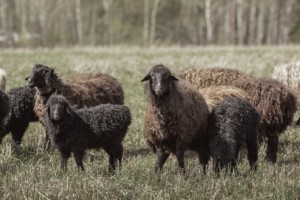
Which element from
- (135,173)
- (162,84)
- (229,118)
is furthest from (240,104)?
(135,173)

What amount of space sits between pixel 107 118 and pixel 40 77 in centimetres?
173

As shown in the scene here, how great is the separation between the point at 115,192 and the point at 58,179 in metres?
0.77

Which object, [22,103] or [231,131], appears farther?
[22,103]

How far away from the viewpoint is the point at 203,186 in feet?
22.4

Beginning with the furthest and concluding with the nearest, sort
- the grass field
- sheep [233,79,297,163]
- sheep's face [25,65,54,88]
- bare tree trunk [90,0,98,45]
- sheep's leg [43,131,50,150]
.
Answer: bare tree trunk [90,0,98,45] → sheep's leg [43,131,50,150] → sheep's face [25,65,54,88] → sheep [233,79,297,163] → the grass field

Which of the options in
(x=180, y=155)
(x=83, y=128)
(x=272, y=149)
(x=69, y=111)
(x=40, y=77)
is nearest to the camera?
(x=180, y=155)

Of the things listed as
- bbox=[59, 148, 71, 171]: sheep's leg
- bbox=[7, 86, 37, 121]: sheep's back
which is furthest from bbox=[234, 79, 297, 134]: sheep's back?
bbox=[7, 86, 37, 121]: sheep's back

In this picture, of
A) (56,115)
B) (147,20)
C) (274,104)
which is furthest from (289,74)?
(147,20)

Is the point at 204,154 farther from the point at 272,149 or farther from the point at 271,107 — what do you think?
the point at 271,107

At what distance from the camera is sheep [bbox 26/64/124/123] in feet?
31.0

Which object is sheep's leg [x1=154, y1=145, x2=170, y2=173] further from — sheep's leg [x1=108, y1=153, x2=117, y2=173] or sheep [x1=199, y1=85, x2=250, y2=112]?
sheep [x1=199, y1=85, x2=250, y2=112]

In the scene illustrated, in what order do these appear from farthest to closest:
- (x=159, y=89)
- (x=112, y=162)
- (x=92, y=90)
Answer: (x=92, y=90)
(x=112, y=162)
(x=159, y=89)

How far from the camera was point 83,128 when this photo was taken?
8.22m

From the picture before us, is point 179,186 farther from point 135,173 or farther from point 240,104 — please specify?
point 240,104
